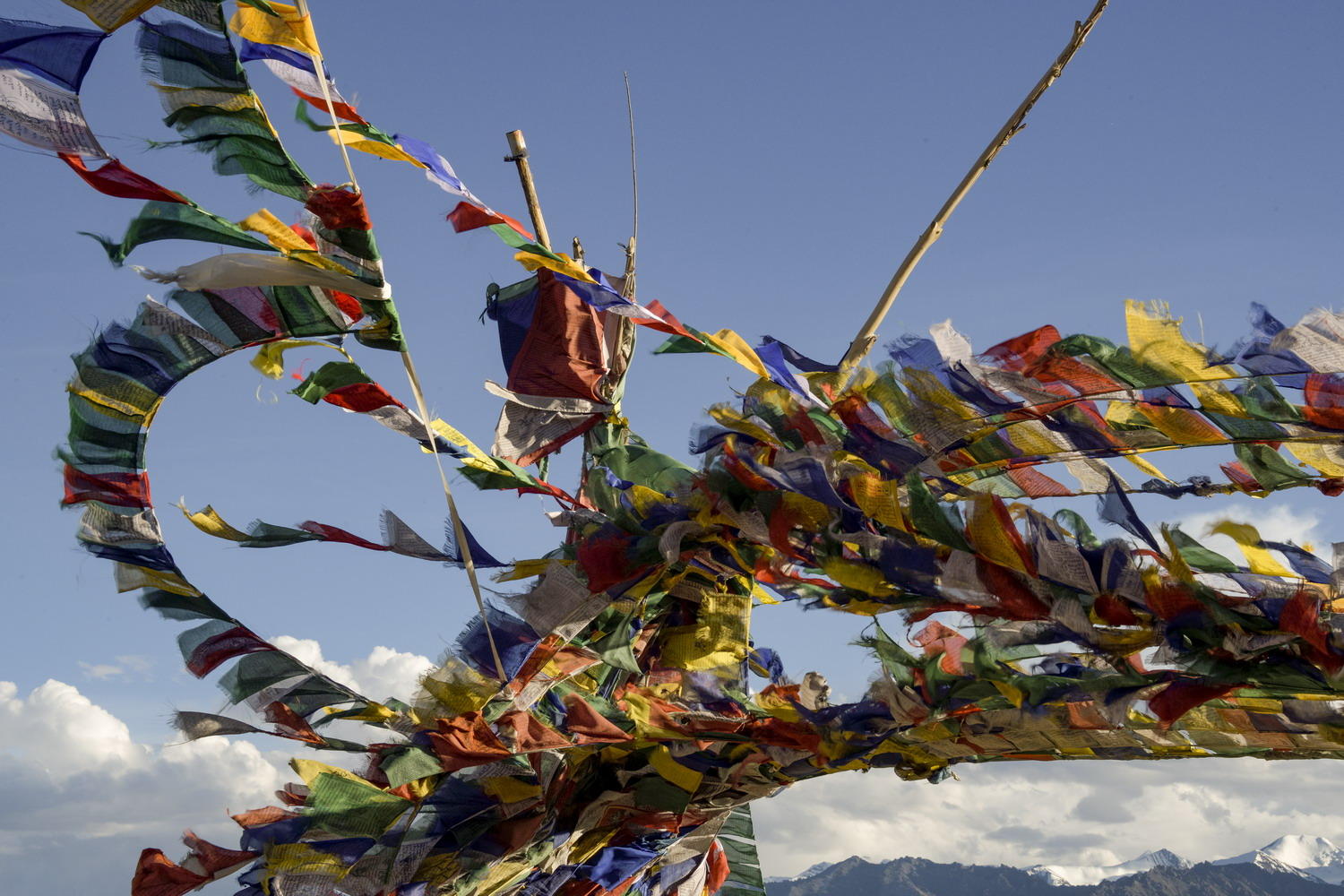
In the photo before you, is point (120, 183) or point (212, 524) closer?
point (120, 183)

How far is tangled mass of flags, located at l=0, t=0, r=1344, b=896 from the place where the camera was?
2.59 meters

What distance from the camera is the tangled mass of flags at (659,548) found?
8.50 feet

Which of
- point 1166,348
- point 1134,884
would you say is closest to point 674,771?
point 1166,348

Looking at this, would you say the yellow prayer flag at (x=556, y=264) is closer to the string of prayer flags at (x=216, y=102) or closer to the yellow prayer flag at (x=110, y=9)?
the string of prayer flags at (x=216, y=102)

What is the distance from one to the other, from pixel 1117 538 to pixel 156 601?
8.89ft

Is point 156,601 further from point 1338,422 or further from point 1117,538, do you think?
point 1338,422

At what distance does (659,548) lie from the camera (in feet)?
10.6

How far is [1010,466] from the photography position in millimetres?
3254

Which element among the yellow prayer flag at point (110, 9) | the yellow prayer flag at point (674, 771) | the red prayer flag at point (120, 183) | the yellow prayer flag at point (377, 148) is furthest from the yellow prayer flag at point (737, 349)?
the yellow prayer flag at point (110, 9)

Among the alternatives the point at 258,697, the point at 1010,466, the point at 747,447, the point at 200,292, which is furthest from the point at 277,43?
the point at 1010,466

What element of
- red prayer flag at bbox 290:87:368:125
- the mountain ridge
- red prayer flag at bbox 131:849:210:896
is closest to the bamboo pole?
red prayer flag at bbox 290:87:368:125

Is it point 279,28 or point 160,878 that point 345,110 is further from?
point 160,878

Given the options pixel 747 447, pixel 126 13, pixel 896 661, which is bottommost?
pixel 896 661

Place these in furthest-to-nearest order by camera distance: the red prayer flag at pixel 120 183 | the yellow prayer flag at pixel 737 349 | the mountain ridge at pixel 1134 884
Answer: the mountain ridge at pixel 1134 884, the yellow prayer flag at pixel 737 349, the red prayer flag at pixel 120 183
